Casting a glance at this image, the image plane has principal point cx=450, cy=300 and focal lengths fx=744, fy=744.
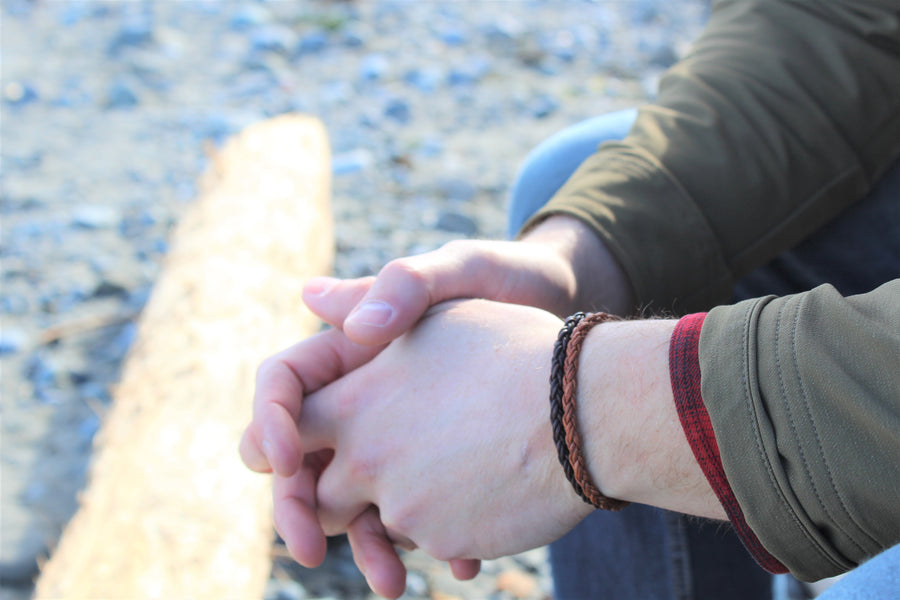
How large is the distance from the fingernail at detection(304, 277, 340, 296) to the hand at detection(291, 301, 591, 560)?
0.58ft

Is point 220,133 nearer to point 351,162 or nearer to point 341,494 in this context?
point 351,162

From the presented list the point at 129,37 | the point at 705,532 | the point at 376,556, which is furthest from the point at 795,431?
the point at 129,37

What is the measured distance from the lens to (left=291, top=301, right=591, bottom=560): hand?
3.12 ft

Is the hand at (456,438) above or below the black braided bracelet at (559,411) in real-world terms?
below

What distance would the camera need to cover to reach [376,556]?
1.12 m

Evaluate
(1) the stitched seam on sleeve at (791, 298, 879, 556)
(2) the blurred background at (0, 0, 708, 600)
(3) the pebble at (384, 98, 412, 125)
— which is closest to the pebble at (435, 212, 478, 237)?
(2) the blurred background at (0, 0, 708, 600)

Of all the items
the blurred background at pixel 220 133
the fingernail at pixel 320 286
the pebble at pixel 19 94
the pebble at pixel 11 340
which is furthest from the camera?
the pebble at pixel 19 94

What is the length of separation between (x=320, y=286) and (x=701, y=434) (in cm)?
71

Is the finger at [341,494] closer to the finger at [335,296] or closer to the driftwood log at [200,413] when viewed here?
the finger at [335,296]

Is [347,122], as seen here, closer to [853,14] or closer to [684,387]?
[853,14]

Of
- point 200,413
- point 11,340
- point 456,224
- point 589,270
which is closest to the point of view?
point 589,270

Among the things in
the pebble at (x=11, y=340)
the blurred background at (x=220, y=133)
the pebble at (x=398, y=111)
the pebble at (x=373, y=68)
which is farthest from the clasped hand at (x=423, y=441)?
the pebble at (x=373, y=68)

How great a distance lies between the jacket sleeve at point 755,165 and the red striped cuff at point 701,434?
421mm

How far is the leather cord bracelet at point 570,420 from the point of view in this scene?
2.87ft
